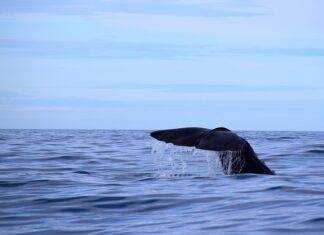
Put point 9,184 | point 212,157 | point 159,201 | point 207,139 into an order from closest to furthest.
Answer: point 159,201 → point 207,139 → point 212,157 → point 9,184

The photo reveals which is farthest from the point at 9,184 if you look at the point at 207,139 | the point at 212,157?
the point at 207,139

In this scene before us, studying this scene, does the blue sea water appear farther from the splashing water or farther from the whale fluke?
the whale fluke

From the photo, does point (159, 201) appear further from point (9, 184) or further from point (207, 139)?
point (9, 184)

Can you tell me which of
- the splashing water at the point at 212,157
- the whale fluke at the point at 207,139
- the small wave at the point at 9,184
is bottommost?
the small wave at the point at 9,184

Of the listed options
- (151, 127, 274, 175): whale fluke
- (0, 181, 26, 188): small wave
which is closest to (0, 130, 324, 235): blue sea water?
(0, 181, 26, 188): small wave

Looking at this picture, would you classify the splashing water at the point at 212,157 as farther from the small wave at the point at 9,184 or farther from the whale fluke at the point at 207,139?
the small wave at the point at 9,184

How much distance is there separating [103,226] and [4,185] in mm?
3943

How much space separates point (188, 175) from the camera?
1123 cm

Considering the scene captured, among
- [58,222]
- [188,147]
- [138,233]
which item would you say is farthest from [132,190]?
[138,233]

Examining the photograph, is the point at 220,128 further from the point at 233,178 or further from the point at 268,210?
the point at 268,210

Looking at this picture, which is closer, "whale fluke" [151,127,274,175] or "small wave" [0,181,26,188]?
"whale fluke" [151,127,274,175]

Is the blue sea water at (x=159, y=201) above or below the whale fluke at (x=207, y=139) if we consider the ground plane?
below

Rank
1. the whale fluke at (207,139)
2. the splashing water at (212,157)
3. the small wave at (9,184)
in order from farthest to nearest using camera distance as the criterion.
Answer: the small wave at (9,184)
the splashing water at (212,157)
the whale fluke at (207,139)

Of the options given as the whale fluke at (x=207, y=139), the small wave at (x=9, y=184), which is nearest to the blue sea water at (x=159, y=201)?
the small wave at (x=9, y=184)
